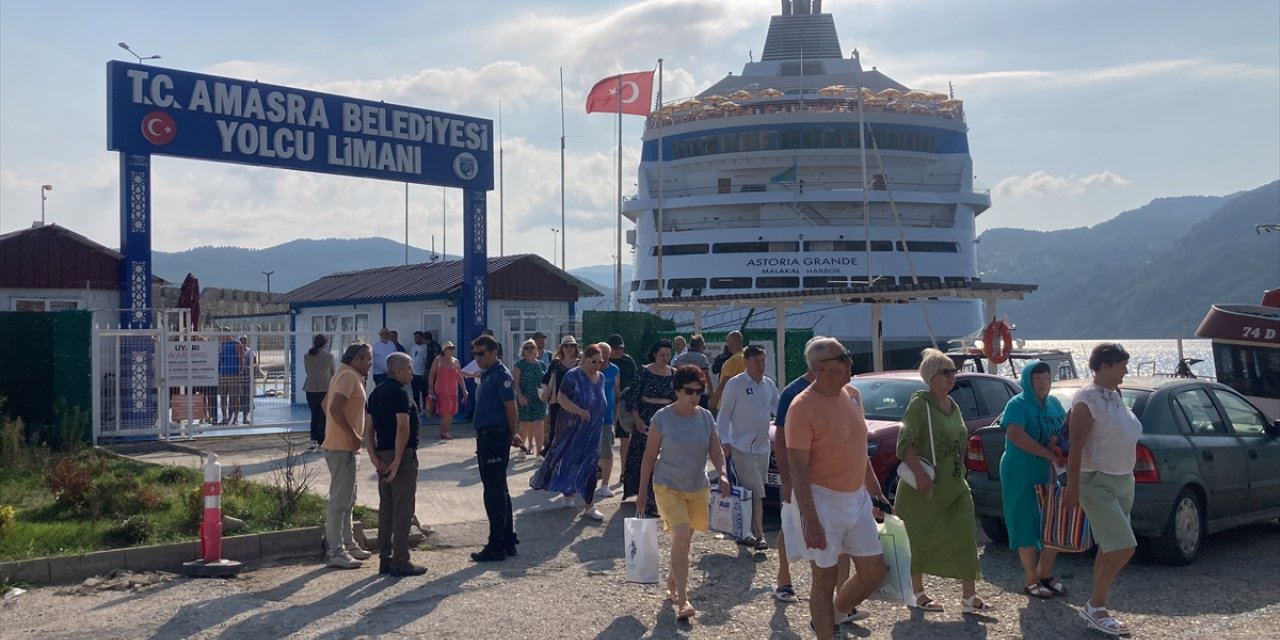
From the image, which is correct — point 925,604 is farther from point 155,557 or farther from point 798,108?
point 798,108

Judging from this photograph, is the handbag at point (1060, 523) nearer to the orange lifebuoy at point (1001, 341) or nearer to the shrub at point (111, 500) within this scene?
the shrub at point (111, 500)

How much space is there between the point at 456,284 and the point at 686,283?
16.8m

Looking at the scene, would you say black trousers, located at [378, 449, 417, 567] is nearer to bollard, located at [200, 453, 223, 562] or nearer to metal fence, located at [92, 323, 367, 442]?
bollard, located at [200, 453, 223, 562]

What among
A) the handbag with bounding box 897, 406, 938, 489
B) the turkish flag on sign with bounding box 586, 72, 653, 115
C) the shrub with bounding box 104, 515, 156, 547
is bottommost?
the shrub with bounding box 104, 515, 156, 547

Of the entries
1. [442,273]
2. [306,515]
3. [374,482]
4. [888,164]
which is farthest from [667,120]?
[306,515]

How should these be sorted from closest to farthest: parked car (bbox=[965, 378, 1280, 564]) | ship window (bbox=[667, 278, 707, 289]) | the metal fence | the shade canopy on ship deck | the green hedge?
parked car (bbox=[965, 378, 1280, 564]) → the green hedge → the metal fence → the shade canopy on ship deck → ship window (bbox=[667, 278, 707, 289])

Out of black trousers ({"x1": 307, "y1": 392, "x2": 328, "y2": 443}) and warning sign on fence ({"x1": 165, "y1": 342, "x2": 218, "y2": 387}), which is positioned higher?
warning sign on fence ({"x1": 165, "y1": 342, "x2": 218, "y2": 387})

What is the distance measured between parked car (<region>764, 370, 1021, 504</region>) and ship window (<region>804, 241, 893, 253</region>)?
Answer: 81.3 ft

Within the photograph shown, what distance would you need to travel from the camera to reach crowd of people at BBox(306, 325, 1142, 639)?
5.19 m

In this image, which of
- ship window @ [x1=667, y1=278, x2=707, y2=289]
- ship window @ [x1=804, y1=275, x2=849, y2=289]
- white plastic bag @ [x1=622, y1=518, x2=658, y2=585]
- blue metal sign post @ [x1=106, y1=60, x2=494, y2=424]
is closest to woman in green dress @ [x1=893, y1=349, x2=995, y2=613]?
white plastic bag @ [x1=622, y1=518, x2=658, y2=585]

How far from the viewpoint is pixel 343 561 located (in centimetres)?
780

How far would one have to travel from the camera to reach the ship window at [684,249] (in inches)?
1401

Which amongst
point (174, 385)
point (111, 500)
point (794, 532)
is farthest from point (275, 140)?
point (794, 532)

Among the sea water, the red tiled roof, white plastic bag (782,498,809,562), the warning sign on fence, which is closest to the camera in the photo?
white plastic bag (782,498,809,562)
